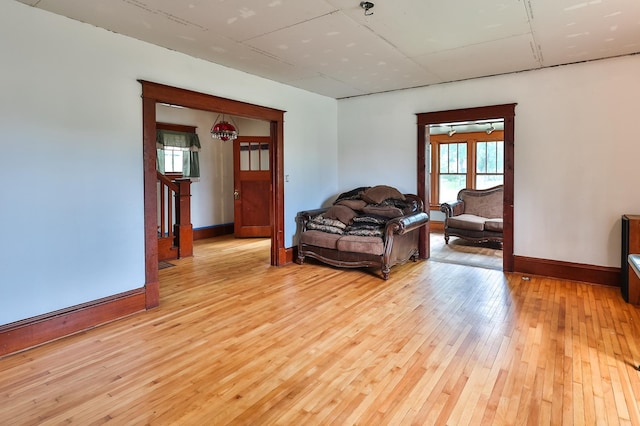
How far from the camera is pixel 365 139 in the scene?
5906mm

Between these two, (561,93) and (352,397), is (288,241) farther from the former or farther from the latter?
(561,93)

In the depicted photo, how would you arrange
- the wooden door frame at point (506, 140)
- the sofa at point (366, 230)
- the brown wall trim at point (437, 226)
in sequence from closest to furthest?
the sofa at point (366, 230)
the wooden door frame at point (506, 140)
the brown wall trim at point (437, 226)

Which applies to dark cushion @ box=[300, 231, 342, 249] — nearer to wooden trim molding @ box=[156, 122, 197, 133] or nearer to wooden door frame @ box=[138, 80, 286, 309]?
wooden door frame @ box=[138, 80, 286, 309]

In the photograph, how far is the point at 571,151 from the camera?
4.28m

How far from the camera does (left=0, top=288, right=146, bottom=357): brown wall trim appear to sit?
266 centimetres

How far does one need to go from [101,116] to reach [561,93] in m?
4.93

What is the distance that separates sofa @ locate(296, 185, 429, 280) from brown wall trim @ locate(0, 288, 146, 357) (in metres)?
2.38

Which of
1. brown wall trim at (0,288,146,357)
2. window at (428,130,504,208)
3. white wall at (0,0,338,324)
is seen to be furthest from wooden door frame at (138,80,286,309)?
window at (428,130,504,208)

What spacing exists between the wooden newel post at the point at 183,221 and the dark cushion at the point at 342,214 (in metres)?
2.33

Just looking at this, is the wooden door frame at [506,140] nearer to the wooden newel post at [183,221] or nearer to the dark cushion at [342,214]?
the dark cushion at [342,214]

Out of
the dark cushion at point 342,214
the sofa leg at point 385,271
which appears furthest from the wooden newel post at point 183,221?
the sofa leg at point 385,271

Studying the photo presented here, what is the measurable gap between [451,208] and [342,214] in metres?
3.01

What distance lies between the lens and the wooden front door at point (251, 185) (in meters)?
7.46

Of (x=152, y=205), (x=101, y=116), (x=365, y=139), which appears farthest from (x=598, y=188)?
(x=101, y=116)
